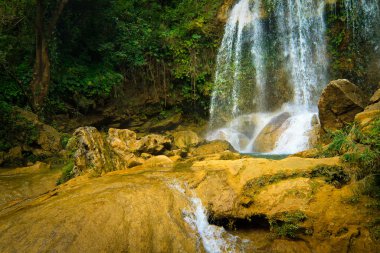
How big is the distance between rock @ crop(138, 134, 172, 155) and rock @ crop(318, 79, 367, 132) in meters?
4.82

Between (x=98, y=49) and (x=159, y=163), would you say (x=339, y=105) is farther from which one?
(x=98, y=49)

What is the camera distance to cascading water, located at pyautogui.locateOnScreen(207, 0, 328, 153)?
13.1 meters

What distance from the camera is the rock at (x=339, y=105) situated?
8.56 m

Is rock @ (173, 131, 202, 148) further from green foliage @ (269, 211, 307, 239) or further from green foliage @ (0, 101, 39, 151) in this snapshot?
green foliage @ (269, 211, 307, 239)

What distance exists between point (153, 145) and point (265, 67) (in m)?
8.60

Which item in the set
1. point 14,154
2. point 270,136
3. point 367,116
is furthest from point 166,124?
point 367,116

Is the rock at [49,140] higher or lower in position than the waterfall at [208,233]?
higher

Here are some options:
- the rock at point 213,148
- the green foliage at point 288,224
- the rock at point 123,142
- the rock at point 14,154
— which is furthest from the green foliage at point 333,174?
the rock at point 14,154

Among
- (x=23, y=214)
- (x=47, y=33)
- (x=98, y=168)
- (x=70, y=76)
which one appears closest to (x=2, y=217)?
(x=23, y=214)

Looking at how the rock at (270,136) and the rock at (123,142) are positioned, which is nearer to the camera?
the rock at (123,142)

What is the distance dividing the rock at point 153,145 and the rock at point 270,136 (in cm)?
404

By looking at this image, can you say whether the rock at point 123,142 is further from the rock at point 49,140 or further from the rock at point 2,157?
the rock at point 2,157

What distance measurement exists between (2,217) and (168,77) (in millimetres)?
11751

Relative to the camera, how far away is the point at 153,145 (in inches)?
324
